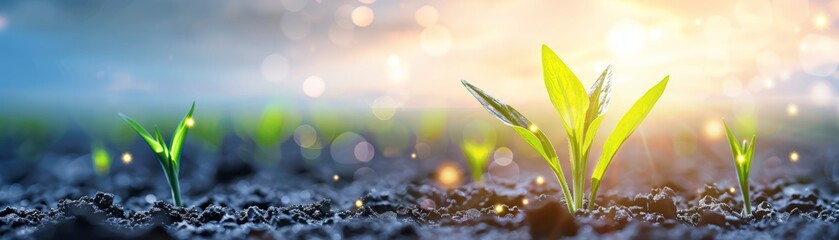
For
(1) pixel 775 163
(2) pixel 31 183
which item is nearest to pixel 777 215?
(1) pixel 775 163

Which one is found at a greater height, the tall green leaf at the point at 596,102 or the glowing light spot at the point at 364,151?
the glowing light spot at the point at 364,151

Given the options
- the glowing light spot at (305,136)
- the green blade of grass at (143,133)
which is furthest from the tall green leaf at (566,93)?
the glowing light spot at (305,136)

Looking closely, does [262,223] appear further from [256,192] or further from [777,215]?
[777,215]

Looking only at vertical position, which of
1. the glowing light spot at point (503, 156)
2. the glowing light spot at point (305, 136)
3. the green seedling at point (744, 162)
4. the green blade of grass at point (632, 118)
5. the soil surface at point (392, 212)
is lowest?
the soil surface at point (392, 212)

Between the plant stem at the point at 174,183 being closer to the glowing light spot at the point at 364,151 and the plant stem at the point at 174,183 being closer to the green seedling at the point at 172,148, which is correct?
the green seedling at the point at 172,148

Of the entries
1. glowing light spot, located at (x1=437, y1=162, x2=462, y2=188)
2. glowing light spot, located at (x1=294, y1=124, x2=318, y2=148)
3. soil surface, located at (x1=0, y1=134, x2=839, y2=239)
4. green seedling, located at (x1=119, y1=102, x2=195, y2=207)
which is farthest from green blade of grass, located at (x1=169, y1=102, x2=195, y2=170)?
glowing light spot, located at (x1=294, y1=124, x2=318, y2=148)

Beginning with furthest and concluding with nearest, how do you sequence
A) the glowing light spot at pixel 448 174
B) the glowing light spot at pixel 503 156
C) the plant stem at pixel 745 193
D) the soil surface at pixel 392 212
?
1. the glowing light spot at pixel 503 156
2. the glowing light spot at pixel 448 174
3. the plant stem at pixel 745 193
4. the soil surface at pixel 392 212

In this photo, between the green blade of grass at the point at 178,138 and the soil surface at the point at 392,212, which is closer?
the soil surface at the point at 392,212
